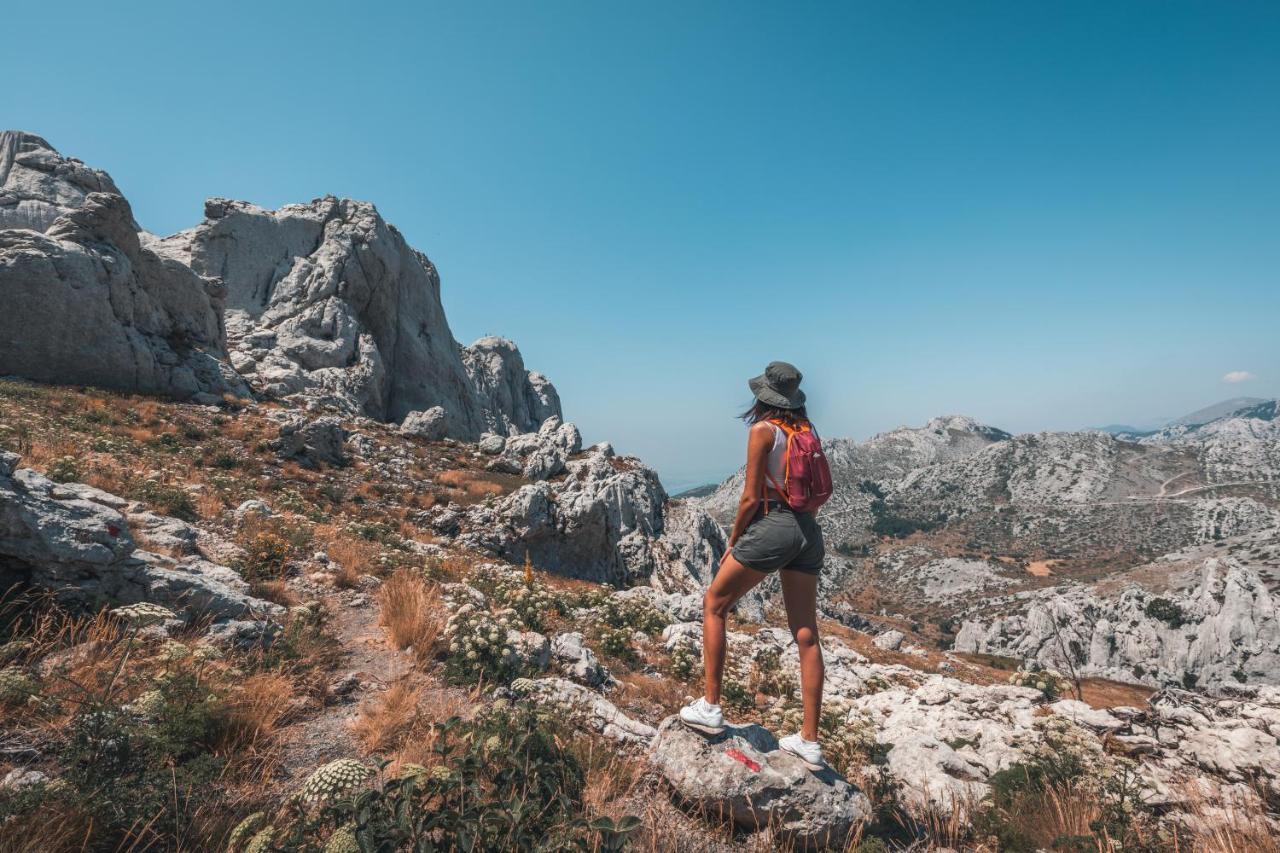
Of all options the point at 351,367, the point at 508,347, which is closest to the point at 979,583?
the point at 508,347

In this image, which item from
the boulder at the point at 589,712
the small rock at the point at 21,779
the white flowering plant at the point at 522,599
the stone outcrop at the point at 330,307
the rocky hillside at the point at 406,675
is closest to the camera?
the small rock at the point at 21,779

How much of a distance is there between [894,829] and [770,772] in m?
1.37

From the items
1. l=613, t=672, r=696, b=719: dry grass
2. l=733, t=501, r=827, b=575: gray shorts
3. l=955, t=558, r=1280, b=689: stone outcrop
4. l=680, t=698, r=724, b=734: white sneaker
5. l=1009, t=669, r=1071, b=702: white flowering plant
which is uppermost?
l=733, t=501, r=827, b=575: gray shorts

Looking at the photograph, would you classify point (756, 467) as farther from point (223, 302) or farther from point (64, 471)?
point (223, 302)

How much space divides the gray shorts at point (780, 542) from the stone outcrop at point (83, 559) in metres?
5.79

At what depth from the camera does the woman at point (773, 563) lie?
3.96m

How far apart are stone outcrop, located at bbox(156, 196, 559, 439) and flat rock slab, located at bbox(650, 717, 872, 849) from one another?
3819 centimetres

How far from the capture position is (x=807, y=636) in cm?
406

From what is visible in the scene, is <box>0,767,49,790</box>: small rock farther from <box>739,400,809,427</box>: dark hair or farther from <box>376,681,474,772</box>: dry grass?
<box>739,400,809,427</box>: dark hair

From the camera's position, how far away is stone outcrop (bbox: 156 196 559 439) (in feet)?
132

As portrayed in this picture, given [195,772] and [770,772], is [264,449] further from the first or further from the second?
[770,772]

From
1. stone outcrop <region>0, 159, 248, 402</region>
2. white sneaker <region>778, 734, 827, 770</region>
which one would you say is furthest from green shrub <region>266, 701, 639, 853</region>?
stone outcrop <region>0, 159, 248, 402</region>

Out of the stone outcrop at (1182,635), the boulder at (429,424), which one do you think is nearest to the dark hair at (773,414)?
the stone outcrop at (1182,635)

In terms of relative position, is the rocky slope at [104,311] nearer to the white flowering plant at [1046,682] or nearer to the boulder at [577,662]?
the boulder at [577,662]
